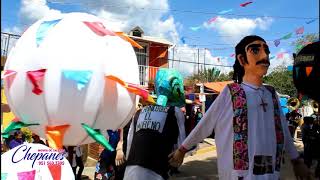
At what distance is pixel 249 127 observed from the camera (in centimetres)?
294

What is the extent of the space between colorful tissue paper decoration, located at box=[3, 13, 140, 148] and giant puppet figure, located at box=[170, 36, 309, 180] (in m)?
0.90

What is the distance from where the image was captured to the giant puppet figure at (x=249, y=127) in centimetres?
293

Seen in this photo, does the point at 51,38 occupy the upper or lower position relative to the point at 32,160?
upper

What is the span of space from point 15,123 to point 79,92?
0.44m

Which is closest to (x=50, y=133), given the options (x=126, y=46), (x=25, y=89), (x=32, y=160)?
(x=25, y=89)

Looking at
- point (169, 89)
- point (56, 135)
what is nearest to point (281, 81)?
point (169, 89)

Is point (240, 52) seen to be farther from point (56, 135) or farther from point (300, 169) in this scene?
point (56, 135)

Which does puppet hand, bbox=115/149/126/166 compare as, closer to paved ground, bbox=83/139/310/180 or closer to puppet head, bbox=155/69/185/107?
puppet head, bbox=155/69/185/107

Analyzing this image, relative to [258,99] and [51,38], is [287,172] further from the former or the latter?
[51,38]

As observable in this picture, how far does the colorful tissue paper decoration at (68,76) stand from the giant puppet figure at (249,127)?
90 cm

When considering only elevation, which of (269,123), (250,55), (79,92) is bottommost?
(269,123)

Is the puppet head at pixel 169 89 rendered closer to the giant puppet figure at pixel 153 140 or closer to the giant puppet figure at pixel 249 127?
the giant puppet figure at pixel 153 140

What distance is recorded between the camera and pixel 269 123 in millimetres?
3010

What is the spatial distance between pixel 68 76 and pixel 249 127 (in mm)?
1345
